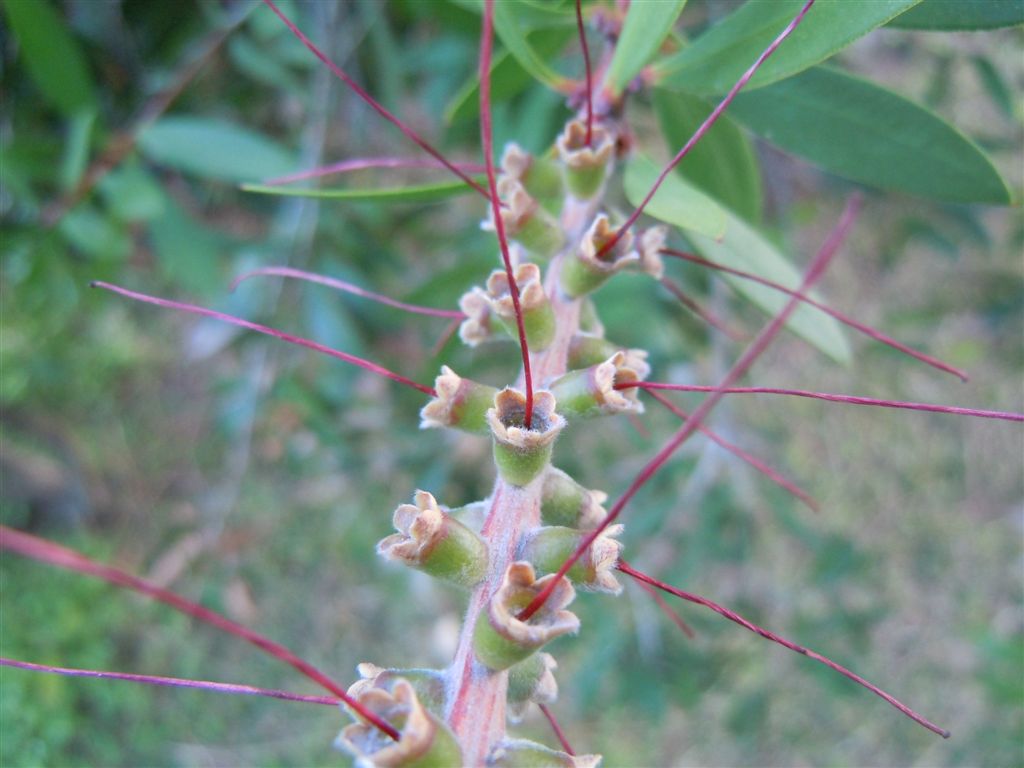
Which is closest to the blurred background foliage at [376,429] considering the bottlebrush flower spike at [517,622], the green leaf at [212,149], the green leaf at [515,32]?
the green leaf at [212,149]

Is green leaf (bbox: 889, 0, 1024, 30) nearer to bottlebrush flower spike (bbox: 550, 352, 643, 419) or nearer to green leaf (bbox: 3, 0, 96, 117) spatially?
bottlebrush flower spike (bbox: 550, 352, 643, 419)

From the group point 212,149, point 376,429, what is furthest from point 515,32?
point 376,429

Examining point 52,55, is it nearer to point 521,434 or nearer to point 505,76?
point 505,76

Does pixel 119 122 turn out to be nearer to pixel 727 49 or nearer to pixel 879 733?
pixel 727 49

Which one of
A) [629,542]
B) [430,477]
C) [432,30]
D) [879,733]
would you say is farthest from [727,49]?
[879,733]

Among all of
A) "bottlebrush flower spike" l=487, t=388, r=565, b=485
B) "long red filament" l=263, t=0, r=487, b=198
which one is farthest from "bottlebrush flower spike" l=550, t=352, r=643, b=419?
"long red filament" l=263, t=0, r=487, b=198

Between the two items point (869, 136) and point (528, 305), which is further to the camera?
point (869, 136)
